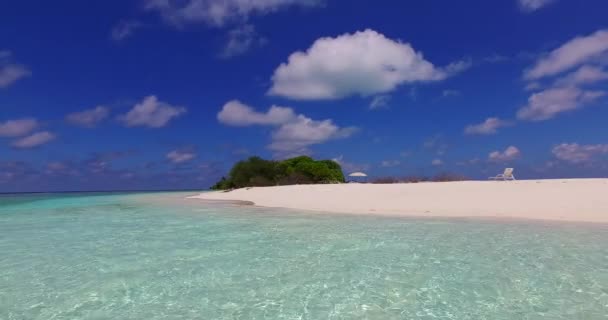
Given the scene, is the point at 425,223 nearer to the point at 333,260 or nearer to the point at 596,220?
the point at 596,220

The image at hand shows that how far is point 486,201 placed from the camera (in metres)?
17.9

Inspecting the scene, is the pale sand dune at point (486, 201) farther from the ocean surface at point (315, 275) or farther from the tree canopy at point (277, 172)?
the tree canopy at point (277, 172)

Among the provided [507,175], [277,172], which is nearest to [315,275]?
[507,175]

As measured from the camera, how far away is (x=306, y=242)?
388 inches

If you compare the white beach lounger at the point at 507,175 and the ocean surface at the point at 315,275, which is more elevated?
the white beach lounger at the point at 507,175

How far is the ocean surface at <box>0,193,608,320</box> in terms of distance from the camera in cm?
498

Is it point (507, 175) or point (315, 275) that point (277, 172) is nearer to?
point (507, 175)

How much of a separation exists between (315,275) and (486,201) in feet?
46.4

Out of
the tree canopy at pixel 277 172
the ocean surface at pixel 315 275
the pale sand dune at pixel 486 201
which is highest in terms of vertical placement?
the tree canopy at pixel 277 172

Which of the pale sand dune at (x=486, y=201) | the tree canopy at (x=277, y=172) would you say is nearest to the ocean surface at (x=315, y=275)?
the pale sand dune at (x=486, y=201)

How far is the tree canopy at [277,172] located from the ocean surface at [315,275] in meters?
42.4

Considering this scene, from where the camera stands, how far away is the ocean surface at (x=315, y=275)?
4.98 m

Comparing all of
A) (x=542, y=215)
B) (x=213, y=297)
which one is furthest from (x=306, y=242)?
(x=542, y=215)

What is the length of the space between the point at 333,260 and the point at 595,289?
4.35 metres
